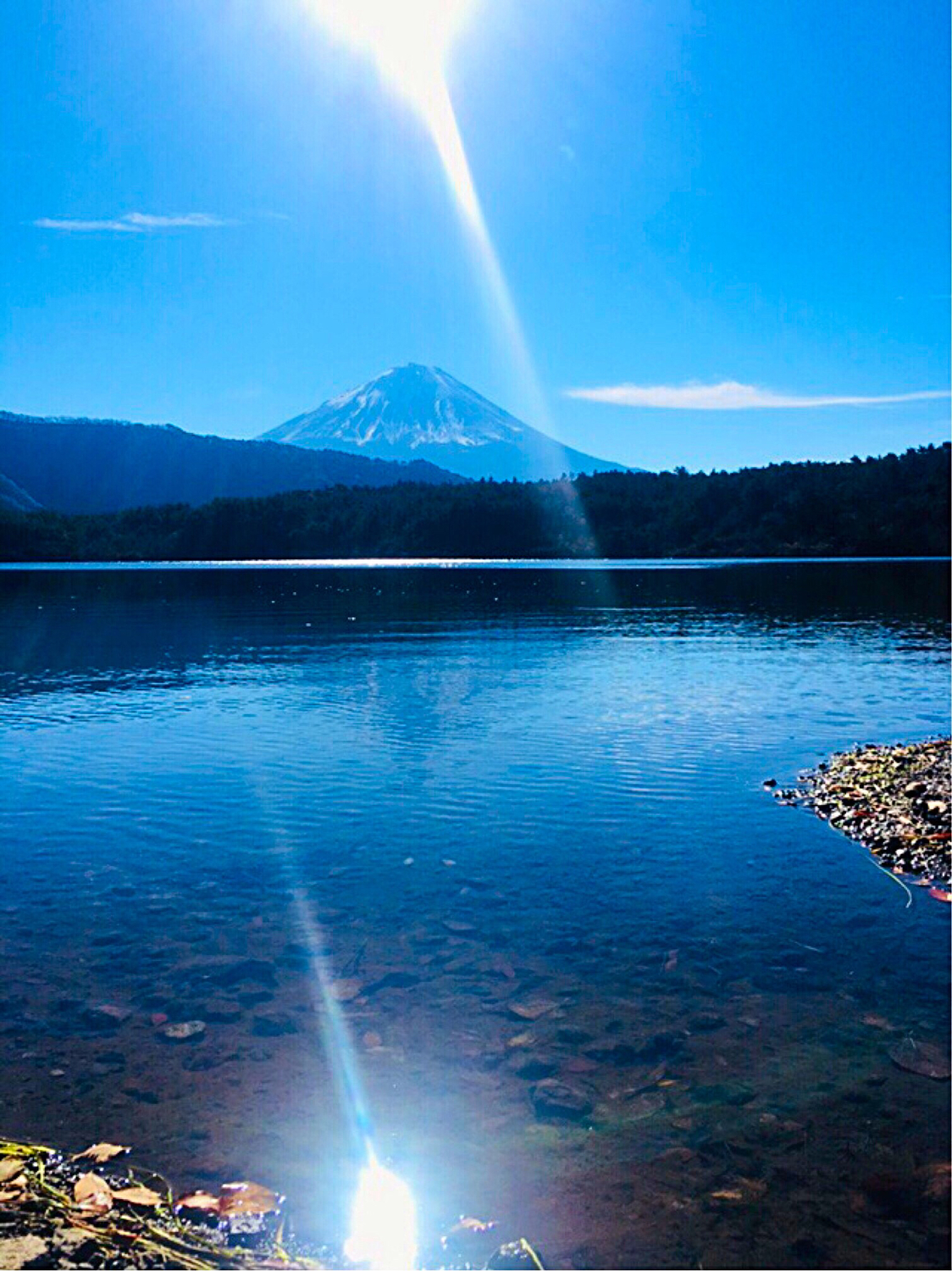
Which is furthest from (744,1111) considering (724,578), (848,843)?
(724,578)

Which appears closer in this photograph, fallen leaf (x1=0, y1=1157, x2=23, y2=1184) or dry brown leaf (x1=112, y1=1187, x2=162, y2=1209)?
dry brown leaf (x1=112, y1=1187, x2=162, y2=1209)

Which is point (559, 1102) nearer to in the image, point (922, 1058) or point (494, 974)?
point (494, 974)

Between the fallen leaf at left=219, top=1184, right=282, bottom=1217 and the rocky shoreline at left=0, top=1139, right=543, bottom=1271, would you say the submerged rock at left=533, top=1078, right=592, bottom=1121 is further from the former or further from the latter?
the fallen leaf at left=219, top=1184, right=282, bottom=1217

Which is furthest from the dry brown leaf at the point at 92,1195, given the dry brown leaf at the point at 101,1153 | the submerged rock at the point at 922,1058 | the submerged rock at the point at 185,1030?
the submerged rock at the point at 922,1058

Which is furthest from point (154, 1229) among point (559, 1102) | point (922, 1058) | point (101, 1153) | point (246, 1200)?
point (922, 1058)

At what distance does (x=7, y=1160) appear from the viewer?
8.23 meters

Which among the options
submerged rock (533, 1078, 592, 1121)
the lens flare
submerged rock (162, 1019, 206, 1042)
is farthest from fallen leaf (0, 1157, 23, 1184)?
submerged rock (533, 1078, 592, 1121)

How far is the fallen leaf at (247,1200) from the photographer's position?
7.99 meters

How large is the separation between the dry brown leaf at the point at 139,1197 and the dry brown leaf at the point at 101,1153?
69cm

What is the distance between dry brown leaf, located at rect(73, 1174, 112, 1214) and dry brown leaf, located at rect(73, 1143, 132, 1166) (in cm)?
32

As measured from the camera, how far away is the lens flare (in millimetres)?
7527

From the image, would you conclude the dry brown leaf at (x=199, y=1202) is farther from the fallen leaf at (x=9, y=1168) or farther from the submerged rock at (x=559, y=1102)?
the submerged rock at (x=559, y=1102)

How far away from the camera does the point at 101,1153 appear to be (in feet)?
28.2

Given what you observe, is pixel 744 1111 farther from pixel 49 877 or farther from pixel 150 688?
pixel 150 688
